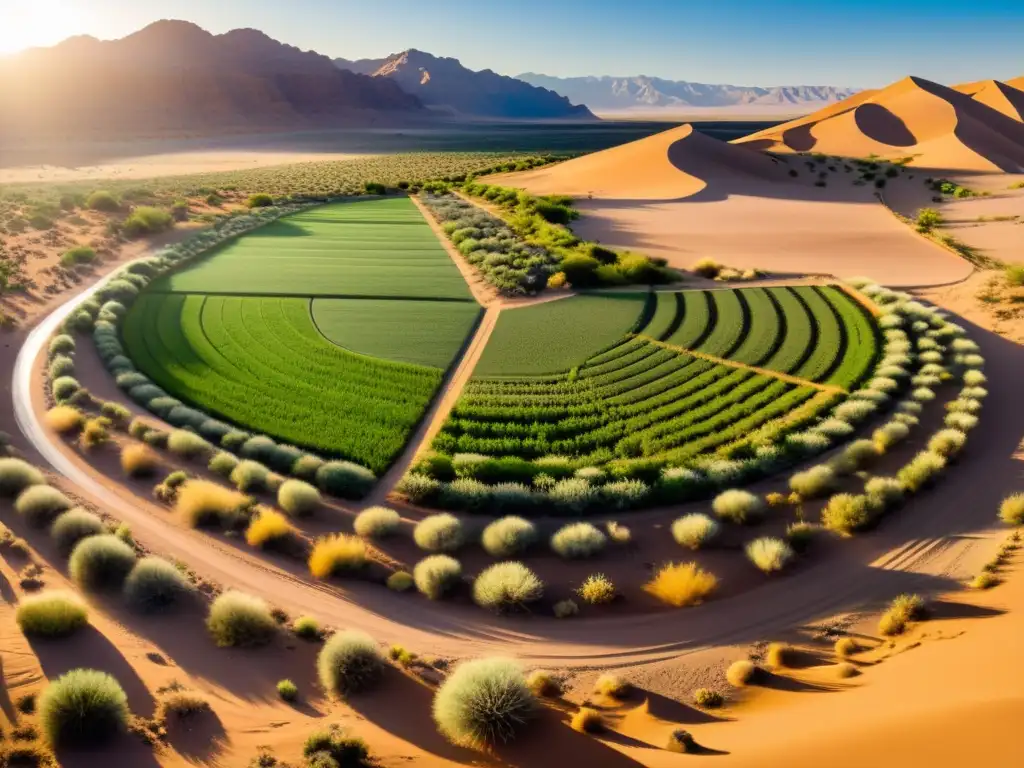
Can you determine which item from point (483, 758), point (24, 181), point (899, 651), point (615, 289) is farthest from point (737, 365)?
point (24, 181)

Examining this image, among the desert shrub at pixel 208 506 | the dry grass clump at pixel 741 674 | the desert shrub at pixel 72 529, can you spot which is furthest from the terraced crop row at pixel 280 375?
the dry grass clump at pixel 741 674

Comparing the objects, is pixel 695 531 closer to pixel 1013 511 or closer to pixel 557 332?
pixel 1013 511

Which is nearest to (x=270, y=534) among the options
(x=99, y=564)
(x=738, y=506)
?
(x=99, y=564)

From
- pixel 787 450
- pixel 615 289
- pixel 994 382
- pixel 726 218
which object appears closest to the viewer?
pixel 787 450

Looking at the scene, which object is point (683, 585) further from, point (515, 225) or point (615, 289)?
point (515, 225)

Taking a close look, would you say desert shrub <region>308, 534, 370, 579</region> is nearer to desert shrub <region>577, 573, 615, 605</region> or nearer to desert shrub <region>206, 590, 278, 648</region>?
desert shrub <region>206, 590, 278, 648</region>

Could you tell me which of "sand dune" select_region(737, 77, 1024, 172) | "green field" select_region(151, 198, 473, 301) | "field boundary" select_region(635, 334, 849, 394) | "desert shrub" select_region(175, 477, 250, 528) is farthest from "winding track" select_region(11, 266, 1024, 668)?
"sand dune" select_region(737, 77, 1024, 172)
